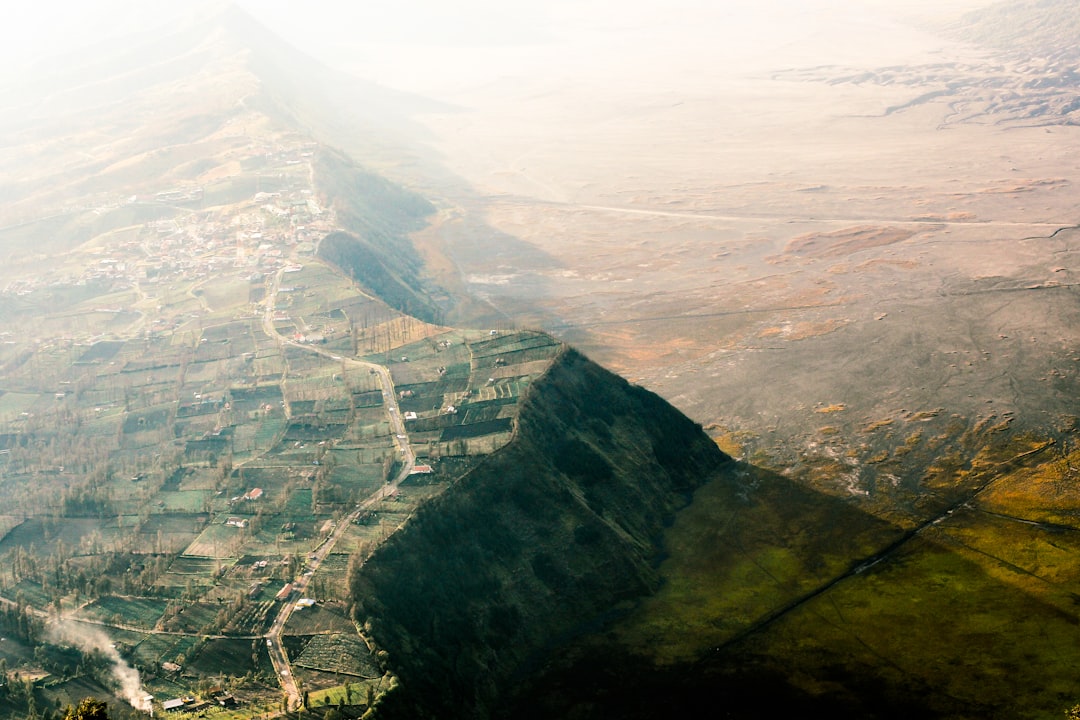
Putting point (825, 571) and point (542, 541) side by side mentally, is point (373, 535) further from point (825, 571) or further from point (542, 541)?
point (825, 571)

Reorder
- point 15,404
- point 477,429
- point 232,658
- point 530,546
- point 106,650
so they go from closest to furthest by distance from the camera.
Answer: point 232,658
point 106,650
point 530,546
point 477,429
point 15,404

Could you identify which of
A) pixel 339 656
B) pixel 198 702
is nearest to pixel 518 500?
pixel 339 656

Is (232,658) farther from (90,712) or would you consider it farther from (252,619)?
(90,712)

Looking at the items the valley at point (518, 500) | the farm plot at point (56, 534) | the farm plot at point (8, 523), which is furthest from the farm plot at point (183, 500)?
the farm plot at point (8, 523)

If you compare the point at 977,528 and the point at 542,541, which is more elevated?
the point at 542,541

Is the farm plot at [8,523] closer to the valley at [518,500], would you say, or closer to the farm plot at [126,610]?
the valley at [518,500]

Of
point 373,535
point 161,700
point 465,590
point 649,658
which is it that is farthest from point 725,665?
point 161,700

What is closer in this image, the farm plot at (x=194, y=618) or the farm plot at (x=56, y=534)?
the farm plot at (x=194, y=618)
